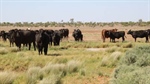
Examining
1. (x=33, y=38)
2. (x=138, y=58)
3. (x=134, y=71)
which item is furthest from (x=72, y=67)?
(x=33, y=38)

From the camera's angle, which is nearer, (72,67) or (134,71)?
(134,71)

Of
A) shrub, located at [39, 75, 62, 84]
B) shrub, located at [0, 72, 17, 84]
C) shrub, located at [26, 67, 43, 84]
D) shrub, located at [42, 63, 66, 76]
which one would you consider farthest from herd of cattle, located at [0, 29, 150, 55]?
shrub, located at [39, 75, 62, 84]

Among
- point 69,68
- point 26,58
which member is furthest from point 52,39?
point 69,68

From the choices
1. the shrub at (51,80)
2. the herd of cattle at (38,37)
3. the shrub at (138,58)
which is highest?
the shrub at (138,58)

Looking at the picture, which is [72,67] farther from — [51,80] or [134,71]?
[134,71]

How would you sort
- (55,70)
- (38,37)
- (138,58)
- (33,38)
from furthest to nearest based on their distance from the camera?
1. (33,38)
2. (38,37)
3. (55,70)
4. (138,58)

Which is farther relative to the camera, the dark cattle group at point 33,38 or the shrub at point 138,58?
the dark cattle group at point 33,38

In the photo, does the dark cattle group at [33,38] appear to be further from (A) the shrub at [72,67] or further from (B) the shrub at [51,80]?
(B) the shrub at [51,80]

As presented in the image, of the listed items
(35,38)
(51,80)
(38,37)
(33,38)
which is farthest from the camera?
(33,38)

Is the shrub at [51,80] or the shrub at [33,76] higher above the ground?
the shrub at [51,80]

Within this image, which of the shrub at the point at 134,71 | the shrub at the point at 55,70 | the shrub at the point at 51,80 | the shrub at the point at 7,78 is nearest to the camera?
the shrub at the point at 134,71

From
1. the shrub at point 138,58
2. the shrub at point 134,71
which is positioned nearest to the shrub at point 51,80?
the shrub at point 134,71

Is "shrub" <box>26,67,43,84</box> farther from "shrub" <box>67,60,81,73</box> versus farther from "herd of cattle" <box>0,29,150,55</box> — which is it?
"herd of cattle" <box>0,29,150,55</box>

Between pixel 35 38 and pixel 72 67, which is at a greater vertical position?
pixel 35 38
